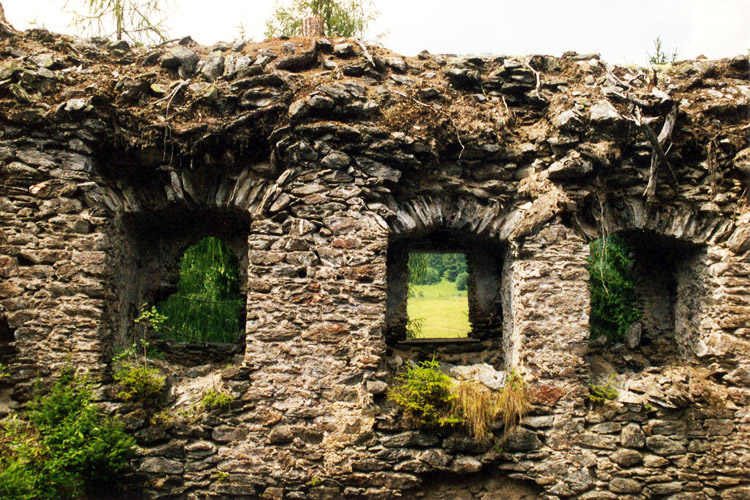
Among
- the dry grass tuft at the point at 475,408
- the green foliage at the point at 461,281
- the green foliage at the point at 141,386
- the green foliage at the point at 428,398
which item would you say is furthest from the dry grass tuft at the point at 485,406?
the green foliage at the point at 461,281

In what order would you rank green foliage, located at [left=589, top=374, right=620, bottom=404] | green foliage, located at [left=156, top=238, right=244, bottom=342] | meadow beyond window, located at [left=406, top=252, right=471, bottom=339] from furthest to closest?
meadow beyond window, located at [left=406, top=252, right=471, bottom=339], green foliage, located at [left=156, top=238, right=244, bottom=342], green foliage, located at [left=589, top=374, right=620, bottom=404]

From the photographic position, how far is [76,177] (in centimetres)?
533

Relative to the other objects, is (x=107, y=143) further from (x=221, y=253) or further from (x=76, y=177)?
(x=221, y=253)

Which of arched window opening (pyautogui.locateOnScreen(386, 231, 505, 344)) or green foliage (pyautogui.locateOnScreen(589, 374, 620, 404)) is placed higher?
arched window opening (pyautogui.locateOnScreen(386, 231, 505, 344))

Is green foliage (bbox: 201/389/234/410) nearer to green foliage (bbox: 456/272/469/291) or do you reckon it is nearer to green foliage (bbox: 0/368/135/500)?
green foliage (bbox: 0/368/135/500)

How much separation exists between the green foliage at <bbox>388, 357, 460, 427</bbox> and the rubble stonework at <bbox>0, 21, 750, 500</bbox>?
0.16 metres

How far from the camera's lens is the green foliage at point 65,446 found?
457cm

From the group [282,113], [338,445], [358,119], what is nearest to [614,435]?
[338,445]

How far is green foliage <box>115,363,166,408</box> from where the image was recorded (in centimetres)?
524

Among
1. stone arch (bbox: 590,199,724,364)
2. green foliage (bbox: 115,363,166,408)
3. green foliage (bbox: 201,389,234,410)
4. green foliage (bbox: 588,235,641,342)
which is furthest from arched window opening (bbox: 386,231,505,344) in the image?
green foliage (bbox: 588,235,641,342)

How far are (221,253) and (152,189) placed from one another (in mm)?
→ 6024

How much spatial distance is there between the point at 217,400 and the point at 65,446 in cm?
132

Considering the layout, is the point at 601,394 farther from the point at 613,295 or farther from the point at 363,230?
the point at 613,295

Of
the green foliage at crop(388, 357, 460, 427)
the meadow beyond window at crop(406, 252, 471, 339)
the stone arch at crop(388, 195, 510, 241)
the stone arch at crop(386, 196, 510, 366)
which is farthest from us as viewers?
the meadow beyond window at crop(406, 252, 471, 339)
